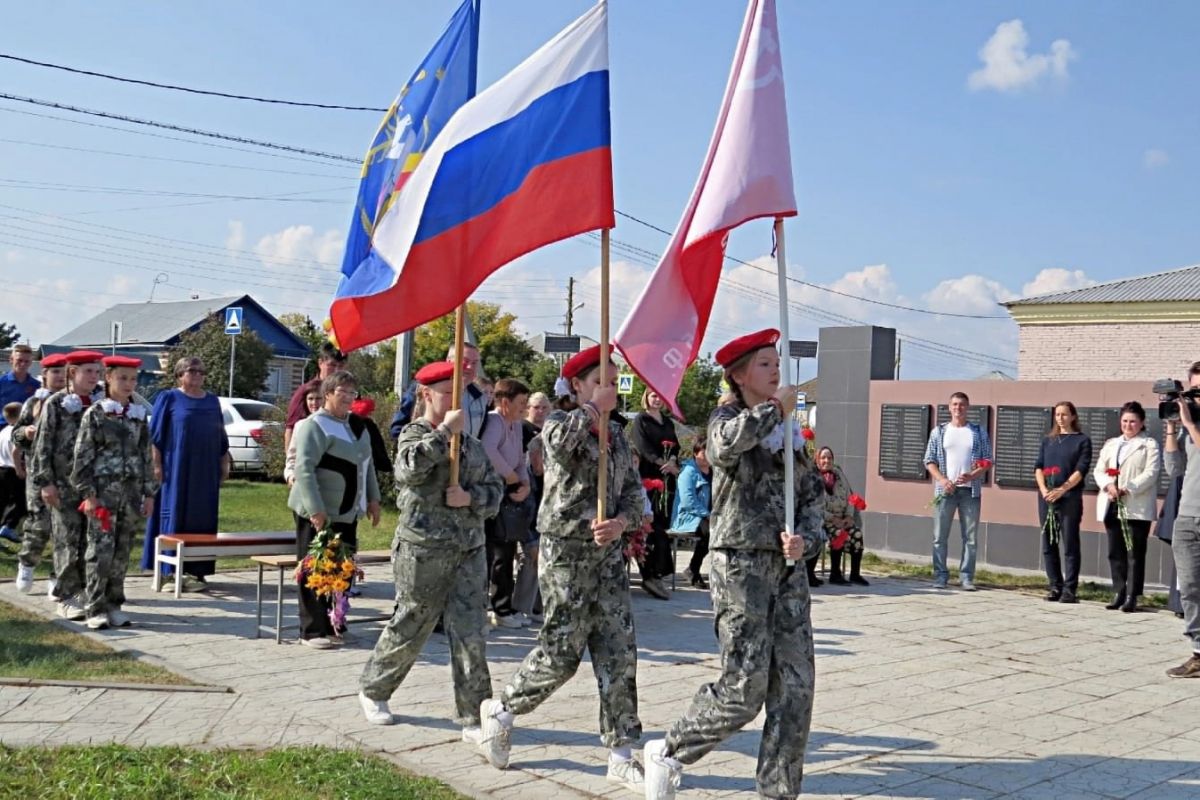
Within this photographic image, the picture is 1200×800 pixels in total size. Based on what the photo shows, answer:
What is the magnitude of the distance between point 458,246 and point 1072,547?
27.2 feet

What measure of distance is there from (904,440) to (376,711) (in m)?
10.3

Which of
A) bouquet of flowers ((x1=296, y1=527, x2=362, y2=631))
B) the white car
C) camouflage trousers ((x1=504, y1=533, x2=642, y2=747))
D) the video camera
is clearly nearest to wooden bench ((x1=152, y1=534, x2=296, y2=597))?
bouquet of flowers ((x1=296, y1=527, x2=362, y2=631))

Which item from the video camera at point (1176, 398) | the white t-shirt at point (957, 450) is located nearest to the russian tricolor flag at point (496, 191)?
the video camera at point (1176, 398)

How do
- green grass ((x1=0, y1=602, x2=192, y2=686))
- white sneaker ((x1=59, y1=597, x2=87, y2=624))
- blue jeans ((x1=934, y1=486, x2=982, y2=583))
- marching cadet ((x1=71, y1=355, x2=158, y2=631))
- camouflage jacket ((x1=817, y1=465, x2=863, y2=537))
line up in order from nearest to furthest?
green grass ((x1=0, y1=602, x2=192, y2=686))
marching cadet ((x1=71, y1=355, x2=158, y2=631))
white sneaker ((x1=59, y1=597, x2=87, y2=624))
camouflage jacket ((x1=817, y1=465, x2=863, y2=537))
blue jeans ((x1=934, y1=486, x2=982, y2=583))

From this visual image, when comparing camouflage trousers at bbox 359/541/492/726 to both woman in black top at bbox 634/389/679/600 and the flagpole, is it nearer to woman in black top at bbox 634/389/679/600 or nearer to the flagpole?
the flagpole

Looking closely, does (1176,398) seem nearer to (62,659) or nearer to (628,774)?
(628,774)

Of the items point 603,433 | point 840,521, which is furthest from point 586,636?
point 840,521

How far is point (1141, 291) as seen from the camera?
33094 millimetres

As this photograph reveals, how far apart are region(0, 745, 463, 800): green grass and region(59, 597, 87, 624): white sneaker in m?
3.55

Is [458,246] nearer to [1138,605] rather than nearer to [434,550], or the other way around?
[434,550]

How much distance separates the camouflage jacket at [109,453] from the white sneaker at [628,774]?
491cm

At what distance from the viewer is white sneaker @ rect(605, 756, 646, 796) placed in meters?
5.14

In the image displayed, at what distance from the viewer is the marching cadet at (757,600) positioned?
475 centimetres

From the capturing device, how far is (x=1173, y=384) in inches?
322
